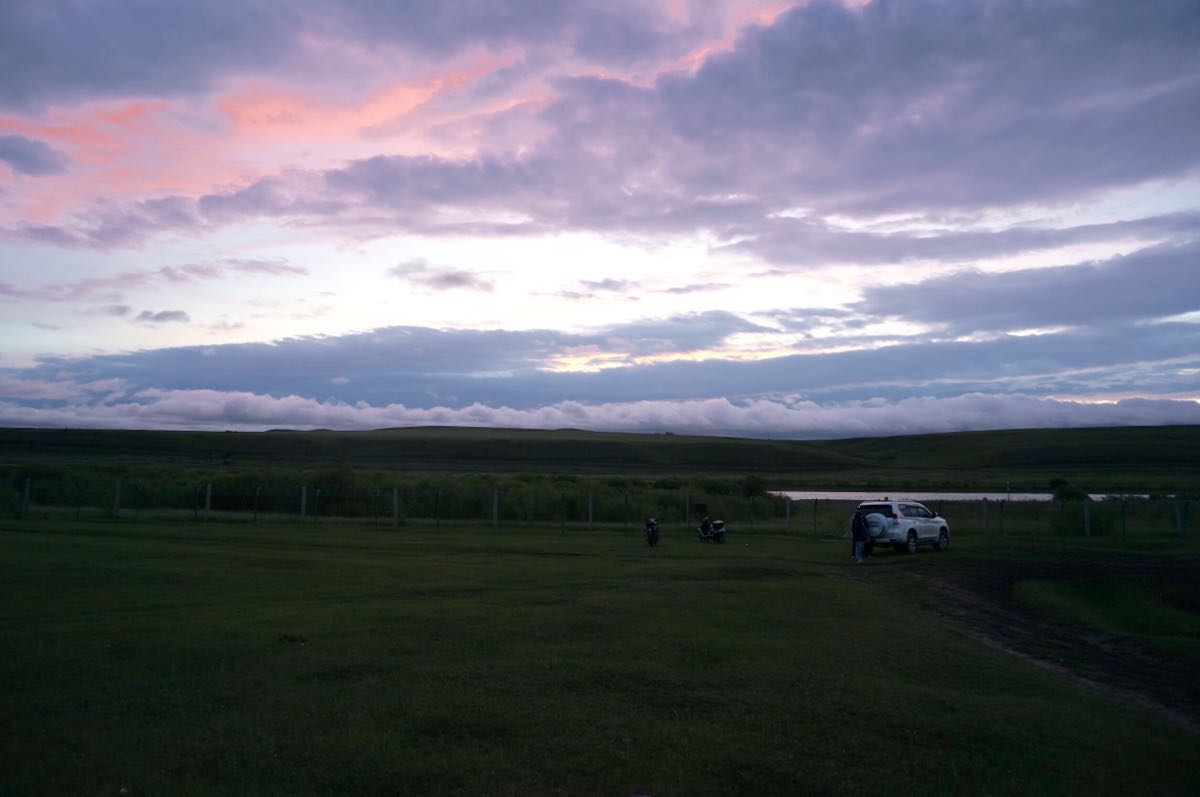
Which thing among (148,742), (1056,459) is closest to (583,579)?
(148,742)

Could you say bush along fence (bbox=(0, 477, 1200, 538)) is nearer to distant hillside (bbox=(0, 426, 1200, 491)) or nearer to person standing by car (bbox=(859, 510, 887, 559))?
person standing by car (bbox=(859, 510, 887, 559))

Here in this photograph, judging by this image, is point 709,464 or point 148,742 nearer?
point 148,742

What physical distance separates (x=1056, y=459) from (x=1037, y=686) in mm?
128833

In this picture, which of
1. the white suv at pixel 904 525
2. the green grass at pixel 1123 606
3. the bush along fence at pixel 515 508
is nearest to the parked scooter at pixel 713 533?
the white suv at pixel 904 525

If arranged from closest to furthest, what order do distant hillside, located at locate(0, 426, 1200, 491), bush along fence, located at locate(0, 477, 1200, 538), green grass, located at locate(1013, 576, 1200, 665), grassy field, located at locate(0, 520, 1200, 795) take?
grassy field, located at locate(0, 520, 1200, 795) < green grass, located at locate(1013, 576, 1200, 665) < bush along fence, located at locate(0, 477, 1200, 538) < distant hillside, located at locate(0, 426, 1200, 491)

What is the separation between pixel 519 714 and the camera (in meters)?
9.09

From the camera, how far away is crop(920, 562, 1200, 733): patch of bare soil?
11.8 meters

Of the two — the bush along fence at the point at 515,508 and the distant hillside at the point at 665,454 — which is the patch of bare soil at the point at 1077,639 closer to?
the bush along fence at the point at 515,508

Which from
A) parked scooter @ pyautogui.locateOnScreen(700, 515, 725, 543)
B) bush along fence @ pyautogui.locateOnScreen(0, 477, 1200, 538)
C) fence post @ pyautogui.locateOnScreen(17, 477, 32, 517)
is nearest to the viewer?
parked scooter @ pyautogui.locateOnScreen(700, 515, 725, 543)

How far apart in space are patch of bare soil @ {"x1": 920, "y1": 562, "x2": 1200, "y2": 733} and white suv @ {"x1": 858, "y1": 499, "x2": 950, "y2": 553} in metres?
3.71

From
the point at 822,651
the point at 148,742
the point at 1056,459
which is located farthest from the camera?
the point at 1056,459

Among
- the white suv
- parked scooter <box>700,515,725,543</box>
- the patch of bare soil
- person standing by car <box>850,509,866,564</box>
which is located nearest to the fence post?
parked scooter <box>700,515,725,543</box>

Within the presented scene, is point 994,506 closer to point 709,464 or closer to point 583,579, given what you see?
point 583,579

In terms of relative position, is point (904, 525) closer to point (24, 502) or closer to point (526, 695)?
point (526, 695)
